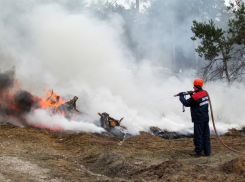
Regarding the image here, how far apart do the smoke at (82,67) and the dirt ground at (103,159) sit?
3.36 metres

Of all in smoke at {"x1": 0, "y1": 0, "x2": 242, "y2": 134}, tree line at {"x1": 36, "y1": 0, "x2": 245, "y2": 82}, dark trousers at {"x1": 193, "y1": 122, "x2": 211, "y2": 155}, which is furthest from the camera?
tree line at {"x1": 36, "y1": 0, "x2": 245, "y2": 82}

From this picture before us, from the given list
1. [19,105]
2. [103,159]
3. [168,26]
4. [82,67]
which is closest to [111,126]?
[103,159]

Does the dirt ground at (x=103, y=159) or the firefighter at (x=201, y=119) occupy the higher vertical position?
the firefighter at (x=201, y=119)

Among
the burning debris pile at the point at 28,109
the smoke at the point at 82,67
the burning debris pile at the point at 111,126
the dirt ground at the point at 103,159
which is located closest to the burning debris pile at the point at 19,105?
the burning debris pile at the point at 28,109

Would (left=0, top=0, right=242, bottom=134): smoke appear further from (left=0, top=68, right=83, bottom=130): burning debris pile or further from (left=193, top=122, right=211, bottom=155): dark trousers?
(left=193, top=122, right=211, bottom=155): dark trousers

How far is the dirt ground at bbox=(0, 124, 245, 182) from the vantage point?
3332mm

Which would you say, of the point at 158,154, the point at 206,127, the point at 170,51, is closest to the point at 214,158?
the point at 206,127

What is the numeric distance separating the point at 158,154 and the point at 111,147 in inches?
52.3

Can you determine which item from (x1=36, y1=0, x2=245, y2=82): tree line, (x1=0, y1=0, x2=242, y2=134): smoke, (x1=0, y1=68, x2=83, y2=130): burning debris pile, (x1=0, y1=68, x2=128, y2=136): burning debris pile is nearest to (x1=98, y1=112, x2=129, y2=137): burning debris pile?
(x1=0, y1=68, x2=128, y2=136): burning debris pile

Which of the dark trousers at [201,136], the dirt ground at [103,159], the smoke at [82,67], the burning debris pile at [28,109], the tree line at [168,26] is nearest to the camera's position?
the dirt ground at [103,159]

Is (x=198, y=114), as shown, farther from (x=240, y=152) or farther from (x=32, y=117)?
(x=32, y=117)

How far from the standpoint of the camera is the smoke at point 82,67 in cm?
1068

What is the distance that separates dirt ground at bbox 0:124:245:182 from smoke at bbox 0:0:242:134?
3355 mm

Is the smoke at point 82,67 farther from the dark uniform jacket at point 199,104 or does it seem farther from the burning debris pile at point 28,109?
the dark uniform jacket at point 199,104
